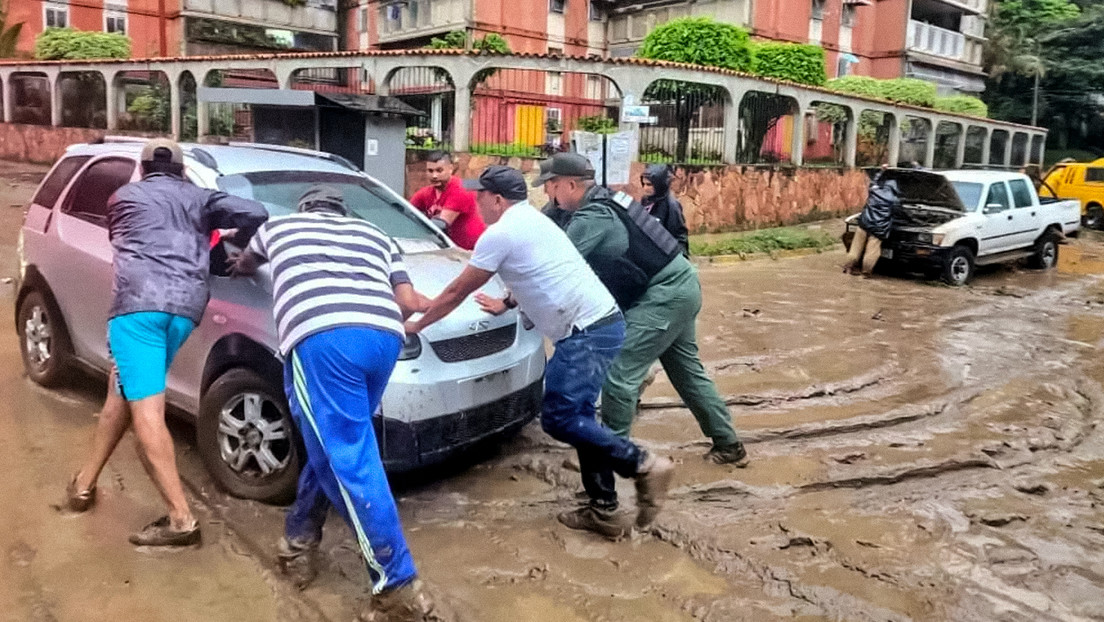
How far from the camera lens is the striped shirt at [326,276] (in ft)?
10.9

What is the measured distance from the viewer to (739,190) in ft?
55.1

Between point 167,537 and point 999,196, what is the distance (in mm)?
13409

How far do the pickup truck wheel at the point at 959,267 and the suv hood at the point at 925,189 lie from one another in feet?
2.46

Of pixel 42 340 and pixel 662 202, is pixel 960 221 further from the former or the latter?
pixel 42 340

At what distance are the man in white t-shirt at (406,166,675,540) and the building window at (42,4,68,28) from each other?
107 ft

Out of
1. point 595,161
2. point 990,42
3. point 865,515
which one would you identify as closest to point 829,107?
point 595,161

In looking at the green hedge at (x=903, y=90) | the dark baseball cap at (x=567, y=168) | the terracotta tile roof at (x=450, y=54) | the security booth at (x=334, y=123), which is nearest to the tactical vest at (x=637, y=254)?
the dark baseball cap at (x=567, y=168)

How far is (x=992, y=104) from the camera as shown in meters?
38.0

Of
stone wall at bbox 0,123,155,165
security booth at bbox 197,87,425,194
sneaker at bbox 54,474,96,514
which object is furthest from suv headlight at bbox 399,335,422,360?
stone wall at bbox 0,123,155,165

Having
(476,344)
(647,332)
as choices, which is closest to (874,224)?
(647,332)

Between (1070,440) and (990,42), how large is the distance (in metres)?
36.5

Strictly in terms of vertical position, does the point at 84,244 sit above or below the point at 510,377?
above

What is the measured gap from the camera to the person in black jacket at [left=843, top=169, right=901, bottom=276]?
12.9 meters

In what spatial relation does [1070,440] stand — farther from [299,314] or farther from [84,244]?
[84,244]
